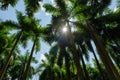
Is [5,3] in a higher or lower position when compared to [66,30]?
higher

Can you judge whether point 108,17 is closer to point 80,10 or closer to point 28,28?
point 80,10

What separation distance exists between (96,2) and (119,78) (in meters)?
12.7

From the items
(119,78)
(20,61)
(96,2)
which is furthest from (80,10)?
(20,61)

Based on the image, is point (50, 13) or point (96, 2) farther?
point (96, 2)

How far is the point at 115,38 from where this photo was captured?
76.3 feet

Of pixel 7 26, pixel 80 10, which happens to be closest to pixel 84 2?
pixel 80 10

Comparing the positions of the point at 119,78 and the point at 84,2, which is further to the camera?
the point at 84,2

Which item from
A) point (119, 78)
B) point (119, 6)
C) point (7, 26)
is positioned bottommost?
point (119, 78)

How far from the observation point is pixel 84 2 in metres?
20.2

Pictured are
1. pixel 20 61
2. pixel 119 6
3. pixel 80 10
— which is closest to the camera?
pixel 80 10

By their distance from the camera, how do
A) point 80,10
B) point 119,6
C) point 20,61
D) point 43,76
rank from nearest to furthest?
point 80,10 → point 119,6 → point 43,76 → point 20,61

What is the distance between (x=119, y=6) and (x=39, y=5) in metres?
10.2

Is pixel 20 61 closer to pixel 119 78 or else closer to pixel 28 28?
pixel 28 28

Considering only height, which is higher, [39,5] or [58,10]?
[39,5]
